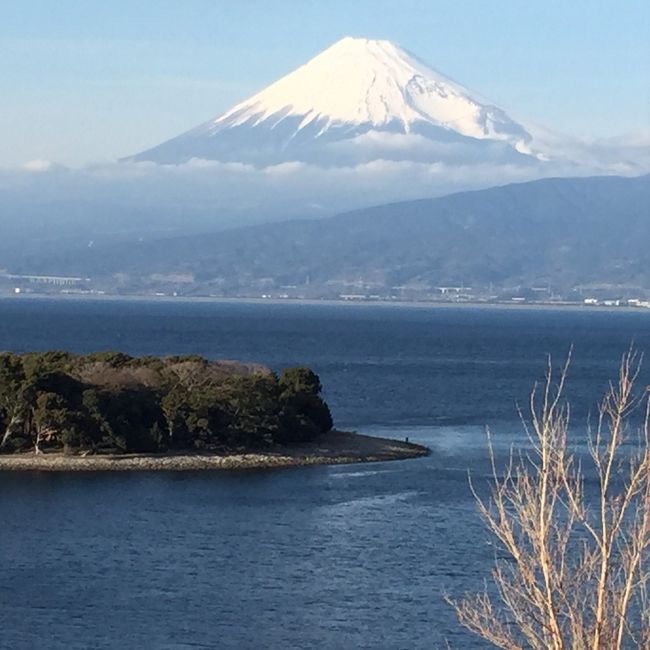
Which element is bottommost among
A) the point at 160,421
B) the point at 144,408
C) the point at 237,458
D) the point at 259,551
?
the point at 259,551

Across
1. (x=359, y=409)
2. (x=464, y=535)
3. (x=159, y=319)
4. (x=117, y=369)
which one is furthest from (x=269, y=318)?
(x=464, y=535)

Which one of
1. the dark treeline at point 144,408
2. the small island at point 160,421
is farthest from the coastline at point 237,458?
the dark treeline at point 144,408

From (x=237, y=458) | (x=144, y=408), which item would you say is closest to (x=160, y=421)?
(x=144, y=408)

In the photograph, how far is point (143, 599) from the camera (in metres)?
23.3

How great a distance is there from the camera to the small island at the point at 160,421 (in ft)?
126

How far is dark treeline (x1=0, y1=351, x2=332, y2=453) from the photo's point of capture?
127ft

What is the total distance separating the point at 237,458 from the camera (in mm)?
38969

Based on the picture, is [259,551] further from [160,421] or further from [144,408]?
[160,421]

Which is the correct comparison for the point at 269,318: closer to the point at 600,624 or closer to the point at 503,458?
the point at 503,458

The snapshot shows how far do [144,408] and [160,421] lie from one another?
577mm

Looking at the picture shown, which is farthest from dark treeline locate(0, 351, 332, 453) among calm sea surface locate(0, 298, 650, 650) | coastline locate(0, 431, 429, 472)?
calm sea surface locate(0, 298, 650, 650)

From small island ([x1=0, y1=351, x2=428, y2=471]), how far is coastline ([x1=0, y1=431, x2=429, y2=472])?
24 millimetres

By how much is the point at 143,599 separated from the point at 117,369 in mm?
21010

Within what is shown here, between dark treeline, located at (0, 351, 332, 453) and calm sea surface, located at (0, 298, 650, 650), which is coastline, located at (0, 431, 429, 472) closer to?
dark treeline, located at (0, 351, 332, 453)
